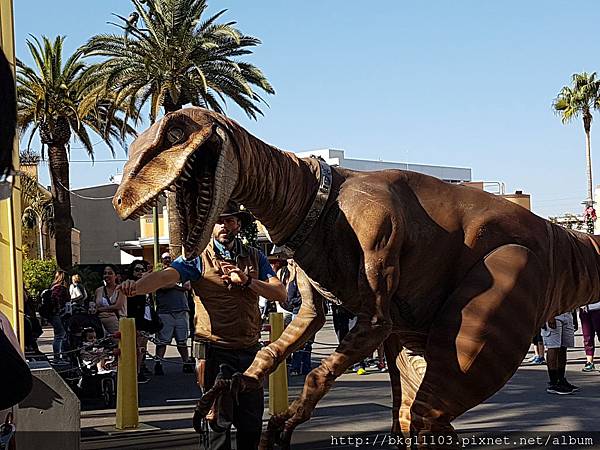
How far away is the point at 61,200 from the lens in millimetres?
23453

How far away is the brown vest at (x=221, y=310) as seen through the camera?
5.25m

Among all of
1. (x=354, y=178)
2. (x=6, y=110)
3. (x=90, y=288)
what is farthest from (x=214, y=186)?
(x=90, y=288)

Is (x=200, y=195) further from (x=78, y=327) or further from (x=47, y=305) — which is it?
(x=47, y=305)

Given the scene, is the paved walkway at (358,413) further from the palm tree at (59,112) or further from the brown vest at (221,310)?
the palm tree at (59,112)

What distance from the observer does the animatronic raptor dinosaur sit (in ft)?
8.70

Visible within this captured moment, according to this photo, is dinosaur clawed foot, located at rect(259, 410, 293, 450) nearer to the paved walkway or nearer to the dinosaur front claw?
the dinosaur front claw

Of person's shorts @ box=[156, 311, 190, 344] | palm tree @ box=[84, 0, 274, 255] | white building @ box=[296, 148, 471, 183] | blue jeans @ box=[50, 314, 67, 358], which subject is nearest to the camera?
person's shorts @ box=[156, 311, 190, 344]

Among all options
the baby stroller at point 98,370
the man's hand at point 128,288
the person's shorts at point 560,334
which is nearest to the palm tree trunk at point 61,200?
the baby stroller at point 98,370

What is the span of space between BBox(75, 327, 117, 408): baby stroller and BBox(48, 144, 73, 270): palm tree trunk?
1337 centimetres

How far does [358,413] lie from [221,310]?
3949 millimetres

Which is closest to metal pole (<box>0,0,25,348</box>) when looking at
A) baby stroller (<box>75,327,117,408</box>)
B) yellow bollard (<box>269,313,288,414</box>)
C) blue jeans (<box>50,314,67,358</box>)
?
yellow bollard (<box>269,313,288,414</box>)

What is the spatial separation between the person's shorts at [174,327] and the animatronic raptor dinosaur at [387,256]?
396 inches

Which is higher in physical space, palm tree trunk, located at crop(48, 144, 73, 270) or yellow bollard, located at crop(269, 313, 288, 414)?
palm tree trunk, located at crop(48, 144, 73, 270)

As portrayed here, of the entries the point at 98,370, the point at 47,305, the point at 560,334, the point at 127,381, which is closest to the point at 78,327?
the point at 98,370
